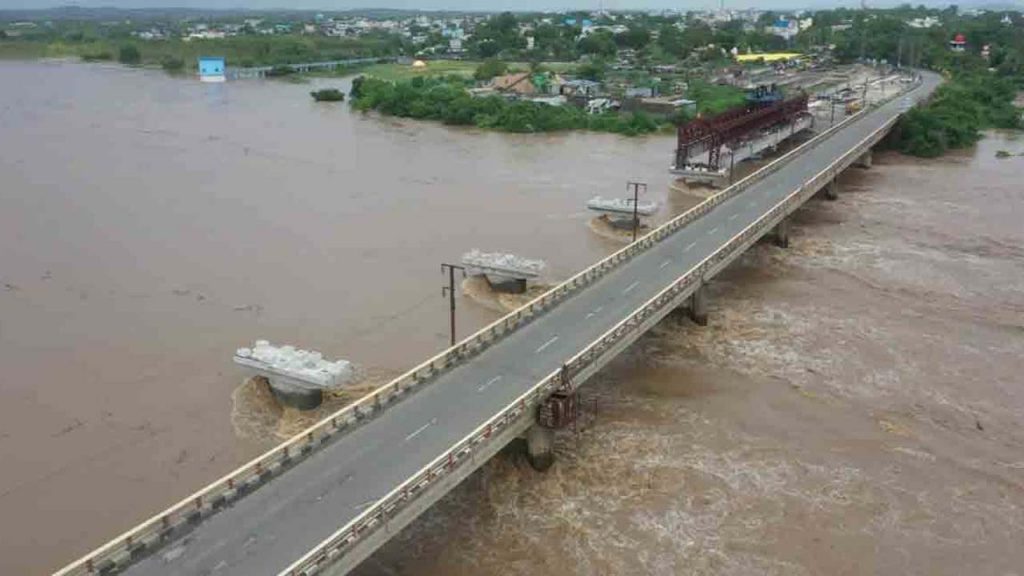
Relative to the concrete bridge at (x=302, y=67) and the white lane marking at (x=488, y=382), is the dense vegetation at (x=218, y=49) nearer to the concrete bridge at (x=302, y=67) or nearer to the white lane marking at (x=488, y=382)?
the concrete bridge at (x=302, y=67)

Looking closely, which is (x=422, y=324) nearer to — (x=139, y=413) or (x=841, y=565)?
(x=139, y=413)

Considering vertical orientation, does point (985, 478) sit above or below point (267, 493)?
below

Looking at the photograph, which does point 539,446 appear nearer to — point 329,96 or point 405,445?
point 405,445

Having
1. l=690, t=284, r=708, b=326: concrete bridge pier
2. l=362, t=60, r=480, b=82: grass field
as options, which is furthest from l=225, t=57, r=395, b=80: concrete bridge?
l=690, t=284, r=708, b=326: concrete bridge pier

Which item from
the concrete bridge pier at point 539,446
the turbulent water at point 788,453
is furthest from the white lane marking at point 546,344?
the concrete bridge pier at point 539,446

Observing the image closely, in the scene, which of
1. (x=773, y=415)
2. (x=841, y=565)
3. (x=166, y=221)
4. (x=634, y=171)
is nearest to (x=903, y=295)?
(x=773, y=415)

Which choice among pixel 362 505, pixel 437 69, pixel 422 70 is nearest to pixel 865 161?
pixel 362 505

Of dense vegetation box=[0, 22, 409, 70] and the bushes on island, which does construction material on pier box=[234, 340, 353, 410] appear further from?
dense vegetation box=[0, 22, 409, 70]
